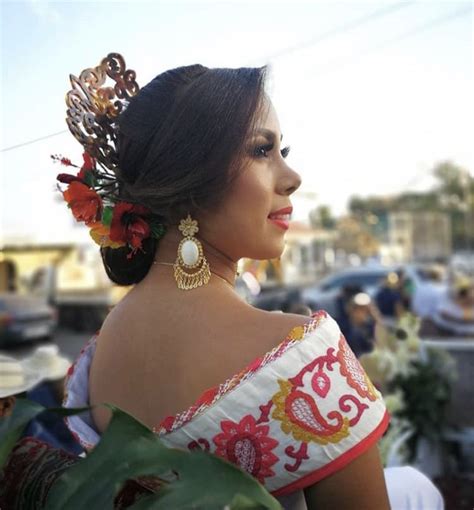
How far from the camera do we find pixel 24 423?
872 mm

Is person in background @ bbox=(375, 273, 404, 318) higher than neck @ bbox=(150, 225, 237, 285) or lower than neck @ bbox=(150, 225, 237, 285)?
lower

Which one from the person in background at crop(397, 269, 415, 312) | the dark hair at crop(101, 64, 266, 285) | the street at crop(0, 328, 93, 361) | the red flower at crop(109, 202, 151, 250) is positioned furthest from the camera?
the street at crop(0, 328, 93, 361)

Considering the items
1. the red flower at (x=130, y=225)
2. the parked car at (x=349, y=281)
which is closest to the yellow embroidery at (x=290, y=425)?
the red flower at (x=130, y=225)

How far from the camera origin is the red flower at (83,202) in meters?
1.32

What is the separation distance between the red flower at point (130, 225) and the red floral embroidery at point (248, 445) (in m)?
0.43

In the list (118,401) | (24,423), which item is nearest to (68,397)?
(118,401)

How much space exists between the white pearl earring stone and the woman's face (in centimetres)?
→ 3

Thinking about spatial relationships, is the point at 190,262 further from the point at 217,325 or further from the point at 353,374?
the point at 353,374

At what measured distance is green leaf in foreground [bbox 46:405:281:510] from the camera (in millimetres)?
744

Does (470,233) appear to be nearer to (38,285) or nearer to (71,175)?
(71,175)

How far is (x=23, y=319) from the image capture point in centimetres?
→ 1123

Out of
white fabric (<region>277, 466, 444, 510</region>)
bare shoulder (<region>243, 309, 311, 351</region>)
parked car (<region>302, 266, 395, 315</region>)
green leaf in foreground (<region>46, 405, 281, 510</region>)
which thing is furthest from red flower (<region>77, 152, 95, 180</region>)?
parked car (<region>302, 266, 395, 315</region>)

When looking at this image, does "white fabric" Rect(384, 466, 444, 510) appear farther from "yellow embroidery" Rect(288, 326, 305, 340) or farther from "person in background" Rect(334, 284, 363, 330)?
"person in background" Rect(334, 284, 363, 330)

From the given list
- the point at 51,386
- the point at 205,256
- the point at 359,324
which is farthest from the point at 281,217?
the point at 359,324
